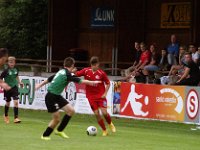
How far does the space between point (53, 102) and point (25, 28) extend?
131ft

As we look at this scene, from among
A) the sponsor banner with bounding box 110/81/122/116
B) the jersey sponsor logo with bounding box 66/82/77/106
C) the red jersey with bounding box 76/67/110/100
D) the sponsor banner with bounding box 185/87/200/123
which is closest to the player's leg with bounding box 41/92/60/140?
the red jersey with bounding box 76/67/110/100

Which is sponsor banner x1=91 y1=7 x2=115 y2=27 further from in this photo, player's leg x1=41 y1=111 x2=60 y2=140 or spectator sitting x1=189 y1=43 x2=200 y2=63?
player's leg x1=41 y1=111 x2=60 y2=140

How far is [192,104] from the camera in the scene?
2306cm

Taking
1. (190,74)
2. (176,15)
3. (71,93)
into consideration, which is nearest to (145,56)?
(71,93)

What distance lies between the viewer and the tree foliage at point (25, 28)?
5459 centimetres

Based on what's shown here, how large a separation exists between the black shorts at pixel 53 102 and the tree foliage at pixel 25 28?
37243 mm

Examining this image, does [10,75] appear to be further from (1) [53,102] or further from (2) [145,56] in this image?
(2) [145,56]

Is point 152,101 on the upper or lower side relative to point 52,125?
lower

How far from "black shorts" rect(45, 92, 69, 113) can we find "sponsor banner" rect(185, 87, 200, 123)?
7.10 m

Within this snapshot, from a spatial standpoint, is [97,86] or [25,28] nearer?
[97,86]

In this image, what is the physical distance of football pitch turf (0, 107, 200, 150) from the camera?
15.6 meters

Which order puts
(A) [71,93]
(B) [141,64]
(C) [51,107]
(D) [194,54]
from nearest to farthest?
(C) [51,107], (D) [194,54], (A) [71,93], (B) [141,64]

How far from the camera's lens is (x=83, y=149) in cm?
1487

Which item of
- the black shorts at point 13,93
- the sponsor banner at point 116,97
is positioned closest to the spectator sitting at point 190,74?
the sponsor banner at point 116,97
